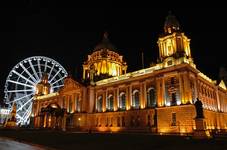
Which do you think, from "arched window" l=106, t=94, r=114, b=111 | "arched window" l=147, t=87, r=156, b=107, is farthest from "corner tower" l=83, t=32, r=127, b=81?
"arched window" l=147, t=87, r=156, b=107

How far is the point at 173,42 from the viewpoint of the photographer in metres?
52.1

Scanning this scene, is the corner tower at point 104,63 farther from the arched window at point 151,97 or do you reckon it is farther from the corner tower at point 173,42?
the corner tower at point 173,42

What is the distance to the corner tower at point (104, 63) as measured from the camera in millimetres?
75238

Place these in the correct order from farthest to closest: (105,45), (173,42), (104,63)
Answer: (105,45), (104,63), (173,42)

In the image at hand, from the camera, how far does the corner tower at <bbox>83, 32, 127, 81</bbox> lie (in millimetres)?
75238

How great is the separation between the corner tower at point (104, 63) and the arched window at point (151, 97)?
23.9m

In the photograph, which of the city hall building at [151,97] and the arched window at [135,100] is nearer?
the city hall building at [151,97]

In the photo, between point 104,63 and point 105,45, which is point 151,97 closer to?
point 104,63

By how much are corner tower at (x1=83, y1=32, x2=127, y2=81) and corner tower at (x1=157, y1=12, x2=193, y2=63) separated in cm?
2620

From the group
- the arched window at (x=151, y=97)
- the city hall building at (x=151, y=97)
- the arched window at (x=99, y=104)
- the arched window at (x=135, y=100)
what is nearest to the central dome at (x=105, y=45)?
the city hall building at (x=151, y=97)

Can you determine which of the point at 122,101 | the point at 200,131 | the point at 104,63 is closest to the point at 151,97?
the point at 122,101

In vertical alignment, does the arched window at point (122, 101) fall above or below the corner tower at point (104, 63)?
below

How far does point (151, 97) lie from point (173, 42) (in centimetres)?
1418

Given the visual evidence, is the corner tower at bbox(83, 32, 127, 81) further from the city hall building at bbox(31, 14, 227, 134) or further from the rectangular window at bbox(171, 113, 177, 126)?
the rectangular window at bbox(171, 113, 177, 126)
